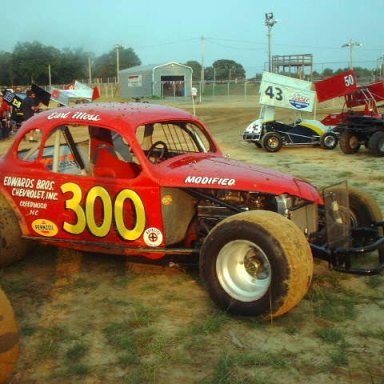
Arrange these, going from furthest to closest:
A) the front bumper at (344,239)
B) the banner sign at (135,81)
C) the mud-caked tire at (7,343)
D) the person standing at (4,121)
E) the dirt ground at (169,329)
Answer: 1. the banner sign at (135,81)
2. the person standing at (4,121)
3. the front bumper at (344,239)
4. the dirt ground at (169,329)
5. the mud-caked tire at (7,343)

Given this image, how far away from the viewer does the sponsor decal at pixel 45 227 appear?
530 cm

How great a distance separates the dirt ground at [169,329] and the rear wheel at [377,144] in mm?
8565

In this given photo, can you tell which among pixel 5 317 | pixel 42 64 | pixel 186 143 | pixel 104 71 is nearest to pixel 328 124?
pixel 186 143

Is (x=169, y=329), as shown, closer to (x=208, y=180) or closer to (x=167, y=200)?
(x=167, y=200)

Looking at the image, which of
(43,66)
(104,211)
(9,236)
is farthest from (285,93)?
(43,66)

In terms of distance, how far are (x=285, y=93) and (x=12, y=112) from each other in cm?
1021

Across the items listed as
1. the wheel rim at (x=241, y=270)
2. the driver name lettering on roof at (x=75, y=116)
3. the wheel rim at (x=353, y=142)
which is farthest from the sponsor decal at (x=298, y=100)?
the wheel rim at (x=241, y=270)

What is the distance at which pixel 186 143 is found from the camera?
5.90 m

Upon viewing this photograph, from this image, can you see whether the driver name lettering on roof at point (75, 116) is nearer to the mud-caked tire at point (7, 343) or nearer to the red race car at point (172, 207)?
the red race car at point (172, 207)

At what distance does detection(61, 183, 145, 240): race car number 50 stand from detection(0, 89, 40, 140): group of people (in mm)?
13959

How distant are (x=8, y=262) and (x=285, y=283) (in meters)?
2.95

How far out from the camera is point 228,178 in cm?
479

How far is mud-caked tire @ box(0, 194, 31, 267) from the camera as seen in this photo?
534 cm

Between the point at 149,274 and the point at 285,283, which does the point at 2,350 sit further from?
the point at 149,274
